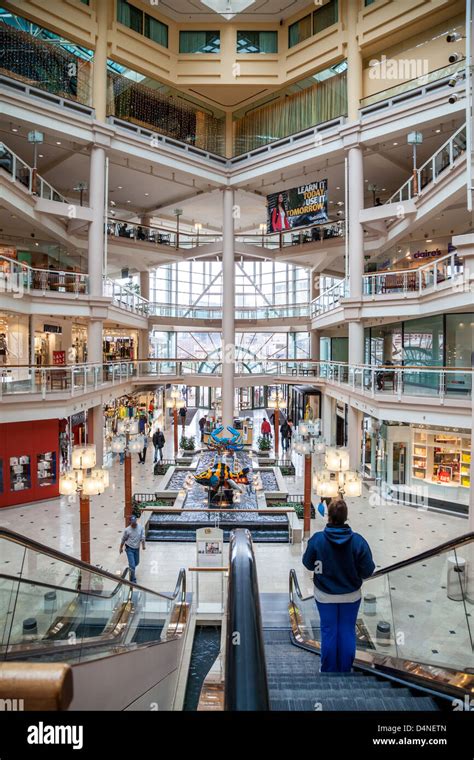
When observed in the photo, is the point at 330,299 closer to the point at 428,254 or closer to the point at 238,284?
the point at 428,254

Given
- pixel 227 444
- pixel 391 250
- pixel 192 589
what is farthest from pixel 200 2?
pixel 192 589

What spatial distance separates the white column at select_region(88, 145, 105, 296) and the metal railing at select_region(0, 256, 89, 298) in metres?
0.38

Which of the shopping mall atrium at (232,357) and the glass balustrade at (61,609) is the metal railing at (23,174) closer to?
the shopping mall atrium at (232,357)

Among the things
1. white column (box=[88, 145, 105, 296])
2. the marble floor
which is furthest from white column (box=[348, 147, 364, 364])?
white column (box=[88, 145, 105, 296])

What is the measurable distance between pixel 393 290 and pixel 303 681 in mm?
13400

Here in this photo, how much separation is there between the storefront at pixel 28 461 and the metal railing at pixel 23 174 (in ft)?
23.7

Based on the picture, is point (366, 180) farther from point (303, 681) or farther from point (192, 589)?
point (303, 681)

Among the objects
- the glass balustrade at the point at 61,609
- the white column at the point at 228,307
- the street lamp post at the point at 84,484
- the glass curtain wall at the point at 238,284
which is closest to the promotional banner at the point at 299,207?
the white column at the point at 228,307

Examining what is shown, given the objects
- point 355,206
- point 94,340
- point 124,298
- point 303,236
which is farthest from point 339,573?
point 303,236

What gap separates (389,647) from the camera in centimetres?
Result: 404

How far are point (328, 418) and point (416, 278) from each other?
1251 centimetres

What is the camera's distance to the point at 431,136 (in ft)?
53.6

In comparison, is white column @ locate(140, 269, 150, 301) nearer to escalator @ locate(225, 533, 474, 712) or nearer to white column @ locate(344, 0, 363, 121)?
white column @ locate(344, 0, 363, 121)

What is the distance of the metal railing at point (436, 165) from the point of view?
449 inches
